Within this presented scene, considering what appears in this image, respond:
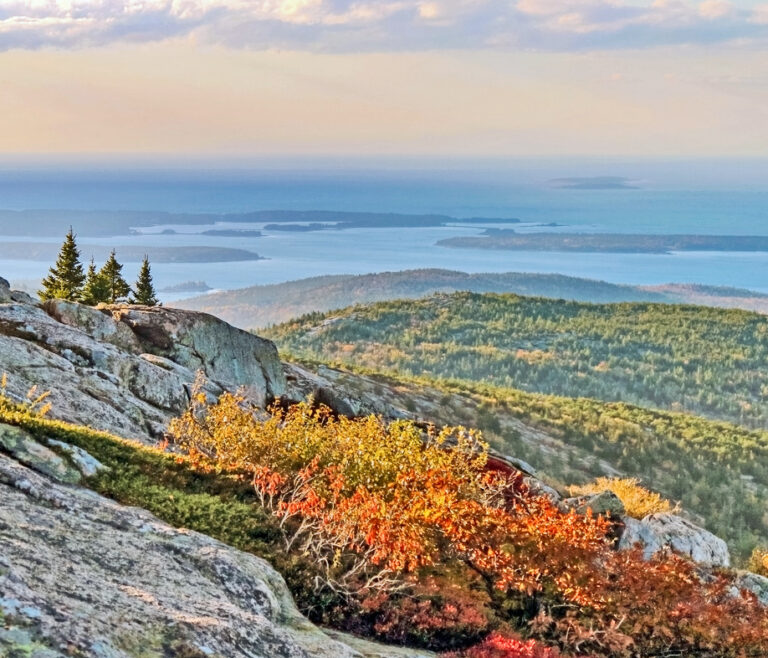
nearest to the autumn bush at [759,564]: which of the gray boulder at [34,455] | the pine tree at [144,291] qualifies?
the gray boulder at [34,455]

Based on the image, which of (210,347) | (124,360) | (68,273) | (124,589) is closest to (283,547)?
(124,589)

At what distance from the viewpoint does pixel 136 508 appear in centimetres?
1128

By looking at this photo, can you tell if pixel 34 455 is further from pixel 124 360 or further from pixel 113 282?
pixel 113 282

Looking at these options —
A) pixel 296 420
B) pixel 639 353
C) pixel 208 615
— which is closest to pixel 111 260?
pixel 296 420

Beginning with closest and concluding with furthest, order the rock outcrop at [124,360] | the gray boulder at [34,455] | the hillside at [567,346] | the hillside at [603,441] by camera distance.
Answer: the gray boulder at [34,455]
the rock outcrop at [124,360]
the hillside at [603,441]
the hillside at [567,346]

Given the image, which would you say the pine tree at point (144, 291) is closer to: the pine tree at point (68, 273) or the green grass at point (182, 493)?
the pine tree at point (68, 273)

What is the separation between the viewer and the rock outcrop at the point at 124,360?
1892 cm

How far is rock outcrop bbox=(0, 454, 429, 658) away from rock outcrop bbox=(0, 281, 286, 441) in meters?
7.90

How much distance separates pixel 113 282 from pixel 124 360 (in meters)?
27.5

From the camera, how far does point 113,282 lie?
48.8 m

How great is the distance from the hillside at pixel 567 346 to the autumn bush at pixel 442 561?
65342 mm

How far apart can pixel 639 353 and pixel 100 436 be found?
4025 inches

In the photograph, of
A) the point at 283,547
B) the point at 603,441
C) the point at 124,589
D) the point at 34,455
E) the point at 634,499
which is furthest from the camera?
the point at 603,441

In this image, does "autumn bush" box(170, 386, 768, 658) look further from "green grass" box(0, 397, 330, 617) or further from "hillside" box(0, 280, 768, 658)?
"green grass" box(0, 397, 330, 617)
